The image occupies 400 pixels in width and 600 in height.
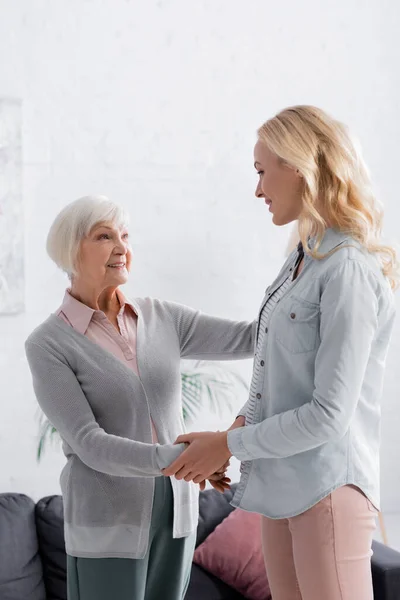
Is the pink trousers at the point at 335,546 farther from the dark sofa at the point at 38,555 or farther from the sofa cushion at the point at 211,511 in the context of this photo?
the sofa cushion at the point at 211,511

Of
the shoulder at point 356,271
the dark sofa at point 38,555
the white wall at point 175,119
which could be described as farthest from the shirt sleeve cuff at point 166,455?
the white wall at point 175,119

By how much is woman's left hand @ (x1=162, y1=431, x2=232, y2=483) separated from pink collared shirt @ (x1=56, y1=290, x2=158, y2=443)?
0.15 m

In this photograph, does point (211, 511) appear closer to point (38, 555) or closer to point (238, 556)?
point (238, 556)

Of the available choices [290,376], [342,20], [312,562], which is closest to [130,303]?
[290,376]

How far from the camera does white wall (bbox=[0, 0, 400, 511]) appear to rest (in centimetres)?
335

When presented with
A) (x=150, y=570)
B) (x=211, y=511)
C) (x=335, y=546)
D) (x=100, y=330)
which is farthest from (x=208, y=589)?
(x=335, y=546)

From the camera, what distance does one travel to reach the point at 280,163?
1820 mm

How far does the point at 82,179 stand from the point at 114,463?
5.51 ft

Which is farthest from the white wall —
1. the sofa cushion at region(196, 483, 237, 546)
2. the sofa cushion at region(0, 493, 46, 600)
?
the sofa cushion at region(196, 483, 237, 546)

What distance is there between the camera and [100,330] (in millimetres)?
2186

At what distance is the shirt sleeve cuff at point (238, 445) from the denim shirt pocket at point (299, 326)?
0.79 feet

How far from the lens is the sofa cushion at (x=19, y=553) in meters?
2.96

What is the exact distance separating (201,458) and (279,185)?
692 mm

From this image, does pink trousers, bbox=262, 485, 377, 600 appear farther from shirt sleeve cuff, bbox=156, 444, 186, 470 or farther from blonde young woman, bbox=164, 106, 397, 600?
shirt sleeve cuff, bbox=156, 444, 186, 470
